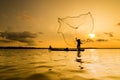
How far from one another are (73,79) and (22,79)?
515 cm

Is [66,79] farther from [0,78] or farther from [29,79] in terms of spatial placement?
[0,78]

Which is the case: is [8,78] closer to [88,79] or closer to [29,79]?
[29,79]

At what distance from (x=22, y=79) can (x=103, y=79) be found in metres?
8.40

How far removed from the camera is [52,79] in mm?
19516

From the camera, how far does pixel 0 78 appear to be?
19.6 meters

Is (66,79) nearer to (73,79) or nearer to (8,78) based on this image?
(73,79)

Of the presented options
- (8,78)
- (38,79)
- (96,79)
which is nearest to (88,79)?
(96,79)

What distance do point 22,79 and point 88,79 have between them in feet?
22.0

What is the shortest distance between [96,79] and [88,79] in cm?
87

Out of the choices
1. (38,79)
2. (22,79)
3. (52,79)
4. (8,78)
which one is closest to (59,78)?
(52,79)

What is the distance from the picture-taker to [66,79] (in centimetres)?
1944

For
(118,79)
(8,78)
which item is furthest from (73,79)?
(8,78)

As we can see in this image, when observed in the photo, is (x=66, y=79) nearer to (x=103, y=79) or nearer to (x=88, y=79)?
(x=88, y=79)

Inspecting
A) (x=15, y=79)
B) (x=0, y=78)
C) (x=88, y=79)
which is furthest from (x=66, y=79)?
(x=0, y=78)
